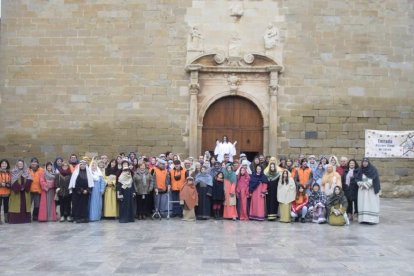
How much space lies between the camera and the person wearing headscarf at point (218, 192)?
380 inches

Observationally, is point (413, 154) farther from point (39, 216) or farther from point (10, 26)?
point (10, 26)

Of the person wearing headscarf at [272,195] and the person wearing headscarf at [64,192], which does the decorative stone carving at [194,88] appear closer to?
the person wearing headscarf at [272,195]

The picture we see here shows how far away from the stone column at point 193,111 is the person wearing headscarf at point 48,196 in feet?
14.1

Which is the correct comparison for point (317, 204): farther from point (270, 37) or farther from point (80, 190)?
point (270, 37)

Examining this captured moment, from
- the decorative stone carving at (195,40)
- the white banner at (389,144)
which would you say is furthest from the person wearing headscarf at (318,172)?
the decorative stone carving at (195,40)

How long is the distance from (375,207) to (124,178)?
4720 millimetres

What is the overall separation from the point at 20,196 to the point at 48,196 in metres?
0.51

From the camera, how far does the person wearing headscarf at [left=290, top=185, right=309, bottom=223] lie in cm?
945

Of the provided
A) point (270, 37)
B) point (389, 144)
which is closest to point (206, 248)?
point (270, 37)

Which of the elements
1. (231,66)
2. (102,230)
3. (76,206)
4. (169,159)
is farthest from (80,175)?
(231,66)

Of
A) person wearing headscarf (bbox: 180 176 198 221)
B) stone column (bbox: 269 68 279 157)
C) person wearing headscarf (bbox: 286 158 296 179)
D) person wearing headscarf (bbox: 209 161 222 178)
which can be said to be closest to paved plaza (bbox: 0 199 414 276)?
person wearing headscarf (bbox: 180 176 198 221)

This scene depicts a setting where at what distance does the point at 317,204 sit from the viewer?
942cm

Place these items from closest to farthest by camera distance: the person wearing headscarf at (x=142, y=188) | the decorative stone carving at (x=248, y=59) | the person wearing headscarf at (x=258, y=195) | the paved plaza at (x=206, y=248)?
1. the paved plaza at (x=206, y=248)
2. the person wearing headscarf at (x=142, y=188)
3. the person wearing headscarf at (x=258, y=195)
4. the decorative stone carving at (x=248, y=59)

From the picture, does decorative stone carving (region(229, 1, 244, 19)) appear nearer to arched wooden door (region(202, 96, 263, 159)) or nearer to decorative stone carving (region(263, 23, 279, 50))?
decorative stone carving (region(263, 23, 279, 50))
